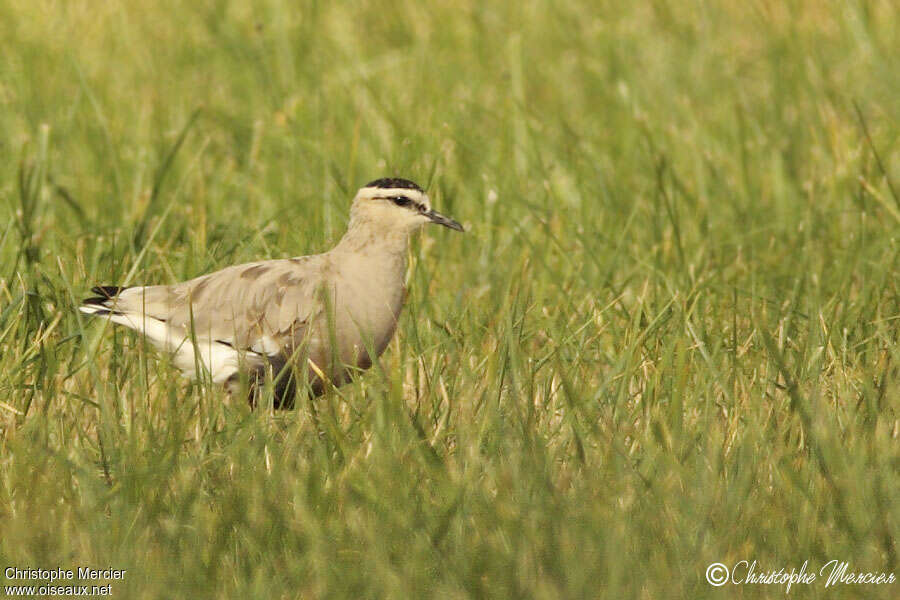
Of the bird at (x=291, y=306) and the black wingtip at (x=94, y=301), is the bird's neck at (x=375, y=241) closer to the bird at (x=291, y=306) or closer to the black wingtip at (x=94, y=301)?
the bird at (x=291, y=306)

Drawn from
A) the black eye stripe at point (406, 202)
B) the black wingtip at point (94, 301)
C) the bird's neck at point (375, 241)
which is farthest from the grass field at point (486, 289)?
the black eye stripe at point (406, 202)

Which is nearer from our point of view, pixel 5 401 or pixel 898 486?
pixel 898 486

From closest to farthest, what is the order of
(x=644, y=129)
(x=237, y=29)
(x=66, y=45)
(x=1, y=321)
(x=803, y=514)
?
(x=803, y=514)
(x=1, y=321)
(x=644, y=129)
(x=66, y=45)
(x=237, y=29)

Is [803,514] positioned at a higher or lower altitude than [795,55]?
lower

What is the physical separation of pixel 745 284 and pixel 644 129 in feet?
4.86

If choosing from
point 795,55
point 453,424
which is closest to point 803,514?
point 453,424

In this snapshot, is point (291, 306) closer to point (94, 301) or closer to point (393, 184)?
point (393, 184)

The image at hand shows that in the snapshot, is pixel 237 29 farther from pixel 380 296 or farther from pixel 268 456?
pixel 268 456

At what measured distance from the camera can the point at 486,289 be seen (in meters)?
6.50

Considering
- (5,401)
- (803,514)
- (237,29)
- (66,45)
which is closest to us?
(803,514)

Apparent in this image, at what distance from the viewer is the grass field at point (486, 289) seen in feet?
12.9

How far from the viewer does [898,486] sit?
4.11 metres

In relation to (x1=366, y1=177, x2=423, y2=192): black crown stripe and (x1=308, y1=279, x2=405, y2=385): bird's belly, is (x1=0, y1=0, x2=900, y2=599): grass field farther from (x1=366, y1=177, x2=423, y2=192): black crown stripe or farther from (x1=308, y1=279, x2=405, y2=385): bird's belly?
(x1=366, y1=177, x2=423, y2=192): black crown stripe

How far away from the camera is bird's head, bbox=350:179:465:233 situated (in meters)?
5.65
